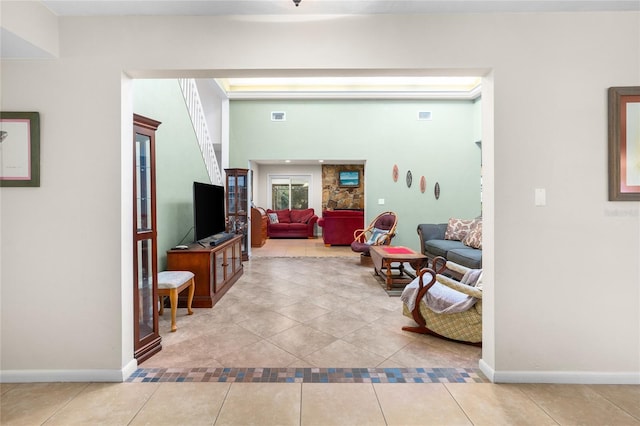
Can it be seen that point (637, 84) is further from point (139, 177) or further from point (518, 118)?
point (139, 177)

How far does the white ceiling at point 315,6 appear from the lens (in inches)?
80.0

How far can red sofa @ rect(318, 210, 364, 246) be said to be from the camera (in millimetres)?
7824

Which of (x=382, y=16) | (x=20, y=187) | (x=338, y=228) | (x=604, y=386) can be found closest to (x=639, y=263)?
(x=604, y=386)

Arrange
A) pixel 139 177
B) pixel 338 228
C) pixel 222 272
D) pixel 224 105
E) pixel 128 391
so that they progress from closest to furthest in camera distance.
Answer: pixel 128 391
pixel 139 177
pixel 222 272
pixel 224 105
pixel 338 228

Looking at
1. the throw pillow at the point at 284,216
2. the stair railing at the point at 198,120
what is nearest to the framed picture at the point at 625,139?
the stair railing at the point at 198,120

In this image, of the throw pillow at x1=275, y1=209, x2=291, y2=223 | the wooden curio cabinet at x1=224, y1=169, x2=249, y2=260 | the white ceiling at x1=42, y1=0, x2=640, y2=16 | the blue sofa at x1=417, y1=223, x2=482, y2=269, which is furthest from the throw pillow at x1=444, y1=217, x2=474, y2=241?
the throw pillow at x1=275, y1=209, x2=291, y2=223

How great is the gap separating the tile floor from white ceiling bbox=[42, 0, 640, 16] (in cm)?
256

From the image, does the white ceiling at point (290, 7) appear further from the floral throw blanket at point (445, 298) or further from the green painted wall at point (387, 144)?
the green painted wall at point (387, 144)

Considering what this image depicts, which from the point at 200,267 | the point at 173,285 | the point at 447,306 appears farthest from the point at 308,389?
the point at 200,267

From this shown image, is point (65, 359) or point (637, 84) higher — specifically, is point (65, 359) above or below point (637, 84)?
below

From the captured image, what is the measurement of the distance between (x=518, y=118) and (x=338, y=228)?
593 cm

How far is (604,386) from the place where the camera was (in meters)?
2.11

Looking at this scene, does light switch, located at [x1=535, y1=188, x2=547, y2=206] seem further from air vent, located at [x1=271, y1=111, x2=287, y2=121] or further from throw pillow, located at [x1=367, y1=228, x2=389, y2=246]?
air vent, located at [x1=271, y1=111, x2=287, y2=121]

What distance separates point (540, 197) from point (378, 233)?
4087 millimetres
